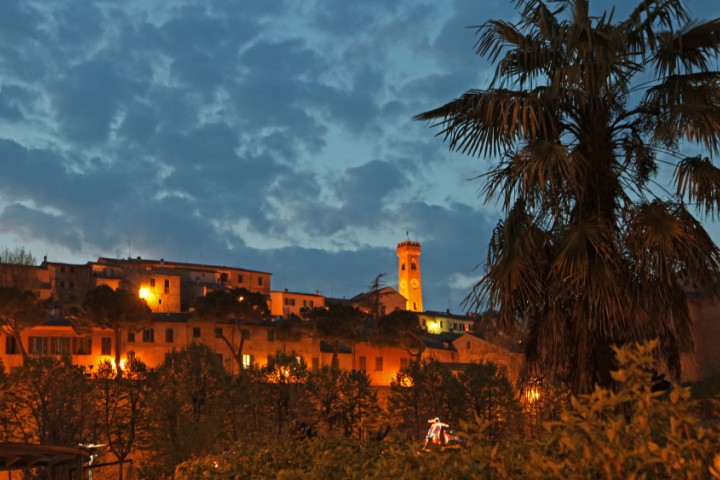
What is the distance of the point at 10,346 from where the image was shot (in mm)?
62438

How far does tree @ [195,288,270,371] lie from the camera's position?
6906cm

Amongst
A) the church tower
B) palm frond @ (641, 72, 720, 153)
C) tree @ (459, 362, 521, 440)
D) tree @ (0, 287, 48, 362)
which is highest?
the church tower

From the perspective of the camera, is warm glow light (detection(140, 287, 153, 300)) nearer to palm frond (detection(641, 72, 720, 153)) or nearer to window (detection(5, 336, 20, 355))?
window (detection(5, 336, 20, 355))

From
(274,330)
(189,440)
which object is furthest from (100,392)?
(274,330)

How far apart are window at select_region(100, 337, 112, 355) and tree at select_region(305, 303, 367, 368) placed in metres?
16.9

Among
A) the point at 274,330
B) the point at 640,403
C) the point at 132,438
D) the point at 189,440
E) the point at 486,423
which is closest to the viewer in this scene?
the point at 640,403

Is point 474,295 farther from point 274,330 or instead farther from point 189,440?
point 274,330

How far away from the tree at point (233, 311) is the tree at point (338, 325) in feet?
A: 17.3

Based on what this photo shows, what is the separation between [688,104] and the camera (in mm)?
8844

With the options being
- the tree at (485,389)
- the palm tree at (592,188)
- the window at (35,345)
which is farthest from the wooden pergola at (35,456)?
the window at (35,345)

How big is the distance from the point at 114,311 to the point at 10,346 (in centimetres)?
798

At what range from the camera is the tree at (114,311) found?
6362 centimetres

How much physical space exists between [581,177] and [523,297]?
4.84 feet

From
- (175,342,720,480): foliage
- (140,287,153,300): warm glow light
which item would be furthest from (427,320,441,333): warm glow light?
(175,342,720,480): foliage
